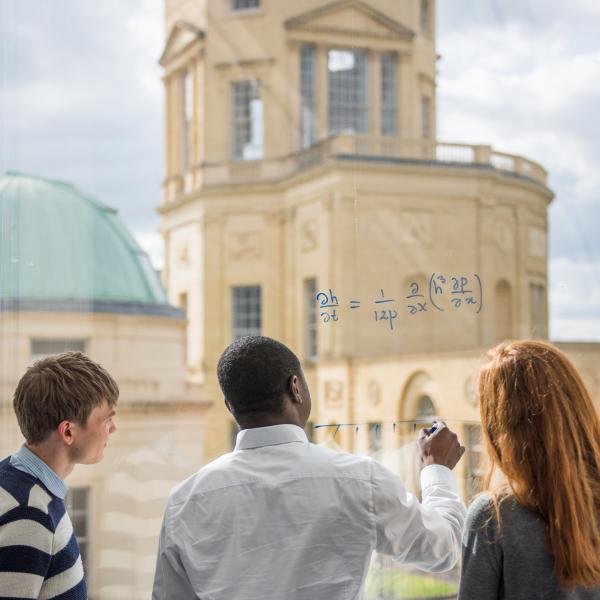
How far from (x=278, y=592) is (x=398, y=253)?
136 centimetres

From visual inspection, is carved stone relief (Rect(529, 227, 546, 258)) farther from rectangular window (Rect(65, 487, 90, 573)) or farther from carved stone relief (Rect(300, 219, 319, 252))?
rectangular window (Rect(65, 487, 90, 573))

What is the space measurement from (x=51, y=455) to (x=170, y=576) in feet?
0.73

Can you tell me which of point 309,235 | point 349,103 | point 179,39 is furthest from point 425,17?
point 179,39

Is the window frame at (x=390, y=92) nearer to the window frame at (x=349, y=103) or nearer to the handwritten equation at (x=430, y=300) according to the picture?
the window frame at (x=349, y=103)

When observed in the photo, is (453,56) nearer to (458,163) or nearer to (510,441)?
(458,163)

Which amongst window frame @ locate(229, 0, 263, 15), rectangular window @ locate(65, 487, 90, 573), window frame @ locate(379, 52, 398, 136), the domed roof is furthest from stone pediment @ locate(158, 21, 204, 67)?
rectangular window @ locate(65, 487, 90, 573)

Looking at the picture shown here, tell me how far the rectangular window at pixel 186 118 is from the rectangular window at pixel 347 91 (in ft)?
1.44

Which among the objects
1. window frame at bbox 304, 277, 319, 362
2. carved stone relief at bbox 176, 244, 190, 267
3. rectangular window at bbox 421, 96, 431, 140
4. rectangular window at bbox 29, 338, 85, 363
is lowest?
rectangular window at bbox 29, 338, 85, 363

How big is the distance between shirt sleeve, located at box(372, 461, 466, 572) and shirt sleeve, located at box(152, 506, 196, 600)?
25cm

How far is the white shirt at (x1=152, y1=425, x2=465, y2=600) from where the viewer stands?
106cm

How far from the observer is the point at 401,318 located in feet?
7.04

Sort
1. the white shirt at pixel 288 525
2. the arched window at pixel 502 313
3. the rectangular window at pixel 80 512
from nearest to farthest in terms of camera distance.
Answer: the white shirt at pixel 288 525 < the arched window at pixel 502 313 < the rectangular window at pixel 80 512

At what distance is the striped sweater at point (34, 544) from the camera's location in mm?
1038

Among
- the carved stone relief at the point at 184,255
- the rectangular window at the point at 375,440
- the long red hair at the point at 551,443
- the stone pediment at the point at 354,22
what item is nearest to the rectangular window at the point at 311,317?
the rectangular window at the point at 375,440
